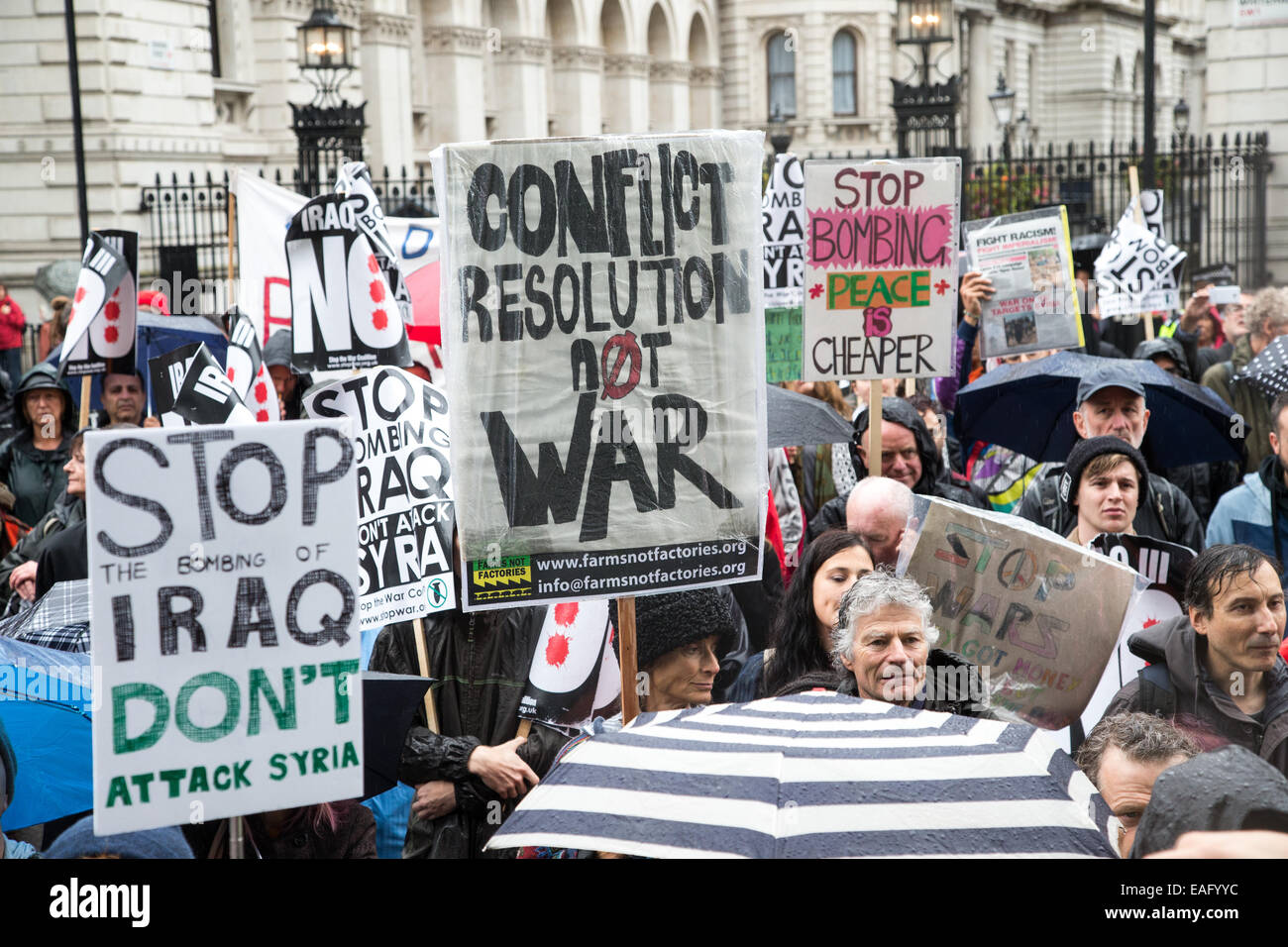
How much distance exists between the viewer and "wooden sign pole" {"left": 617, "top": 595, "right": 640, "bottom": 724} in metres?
4.03

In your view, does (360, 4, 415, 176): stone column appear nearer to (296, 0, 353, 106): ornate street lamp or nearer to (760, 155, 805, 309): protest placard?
(296, 0, 353, 106): ornate street lamp

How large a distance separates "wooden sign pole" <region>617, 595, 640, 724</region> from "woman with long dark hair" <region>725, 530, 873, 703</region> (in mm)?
504

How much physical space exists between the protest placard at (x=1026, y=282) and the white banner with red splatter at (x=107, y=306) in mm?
4401

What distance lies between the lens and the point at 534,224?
161 inches

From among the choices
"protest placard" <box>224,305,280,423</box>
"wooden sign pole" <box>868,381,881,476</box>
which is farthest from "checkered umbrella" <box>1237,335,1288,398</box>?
"protest placard" <box>224,305,280,423</box>

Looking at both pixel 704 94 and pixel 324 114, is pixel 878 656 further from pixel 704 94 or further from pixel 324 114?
pixel 704 94

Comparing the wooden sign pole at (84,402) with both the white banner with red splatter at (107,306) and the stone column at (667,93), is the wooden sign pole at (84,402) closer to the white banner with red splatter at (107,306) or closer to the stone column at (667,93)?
the white banner with red splatter at (107,306)

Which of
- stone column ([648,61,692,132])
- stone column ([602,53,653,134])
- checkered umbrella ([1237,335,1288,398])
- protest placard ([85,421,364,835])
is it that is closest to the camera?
protest placard ([85,421,364,835])

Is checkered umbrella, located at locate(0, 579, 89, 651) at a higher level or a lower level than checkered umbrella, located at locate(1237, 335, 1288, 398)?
lower

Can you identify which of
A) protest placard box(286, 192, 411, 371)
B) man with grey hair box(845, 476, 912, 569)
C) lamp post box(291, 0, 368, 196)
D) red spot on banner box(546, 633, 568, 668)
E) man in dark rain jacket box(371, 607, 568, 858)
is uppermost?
lamp post box(291, 0, 368, 196)

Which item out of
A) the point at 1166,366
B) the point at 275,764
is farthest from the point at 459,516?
the point at 1166,366

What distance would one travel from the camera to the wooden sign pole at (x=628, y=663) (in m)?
4.03

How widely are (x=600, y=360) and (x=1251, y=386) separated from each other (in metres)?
5.01
